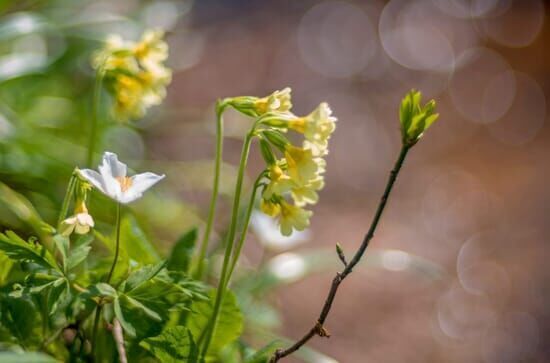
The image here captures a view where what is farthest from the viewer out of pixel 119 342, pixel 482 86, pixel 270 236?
pixel 482 86

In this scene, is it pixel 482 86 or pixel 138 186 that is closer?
pixel 138 186

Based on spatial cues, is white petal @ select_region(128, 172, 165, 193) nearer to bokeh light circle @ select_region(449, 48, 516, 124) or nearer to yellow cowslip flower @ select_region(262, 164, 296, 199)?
yellow cowslip flower @ select_region(262, 164, 296, 199)

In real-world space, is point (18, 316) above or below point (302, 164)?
below

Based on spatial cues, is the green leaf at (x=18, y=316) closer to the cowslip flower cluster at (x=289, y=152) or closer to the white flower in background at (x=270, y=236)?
the cowslip flower cluster at (x=289, y=152)

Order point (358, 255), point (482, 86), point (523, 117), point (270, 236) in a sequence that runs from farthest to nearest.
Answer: point (482, 86), point (523, 117), point (270, 236), point (358, 255)

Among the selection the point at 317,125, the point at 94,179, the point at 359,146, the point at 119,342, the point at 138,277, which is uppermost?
the point at 359,146

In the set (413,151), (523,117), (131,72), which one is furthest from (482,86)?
(131,72)

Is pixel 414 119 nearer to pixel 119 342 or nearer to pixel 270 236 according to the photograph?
pixel 119 342

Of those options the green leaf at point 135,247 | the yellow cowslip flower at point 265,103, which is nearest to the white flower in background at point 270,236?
the green leaf at point 135,247
